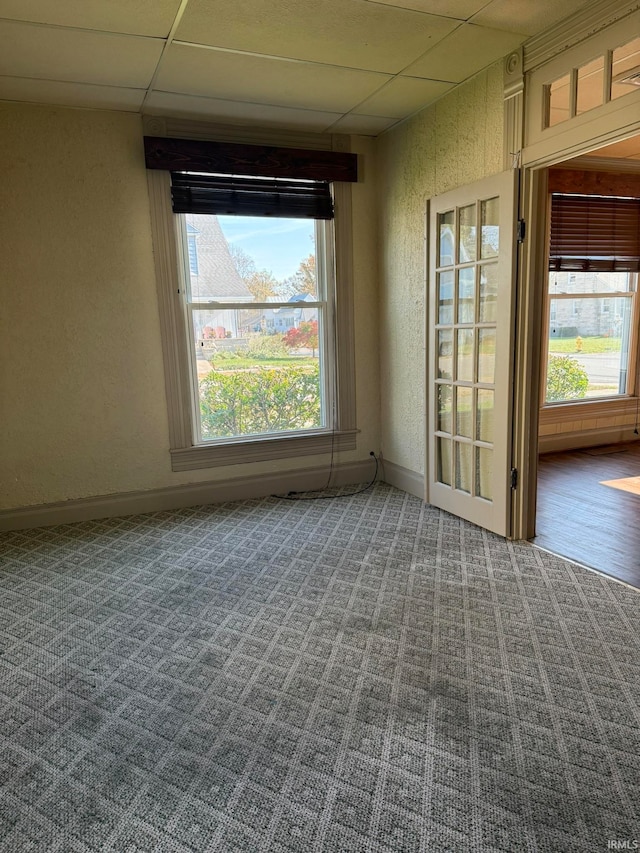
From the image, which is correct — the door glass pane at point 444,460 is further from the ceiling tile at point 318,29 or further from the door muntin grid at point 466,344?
the ceiling tile at point 318,29

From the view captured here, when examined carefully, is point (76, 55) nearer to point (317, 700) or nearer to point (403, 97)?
point (403, 97)

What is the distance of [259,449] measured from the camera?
421 centimetres

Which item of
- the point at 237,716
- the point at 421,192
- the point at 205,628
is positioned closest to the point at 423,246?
the point at 421,192

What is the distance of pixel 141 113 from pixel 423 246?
207 centimetres

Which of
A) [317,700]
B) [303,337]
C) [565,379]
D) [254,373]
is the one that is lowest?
[317,700]

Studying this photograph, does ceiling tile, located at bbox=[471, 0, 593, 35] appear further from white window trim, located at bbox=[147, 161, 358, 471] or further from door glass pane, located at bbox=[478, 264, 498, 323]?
white window trim, located at bbox=[147, 161, 358, 471]

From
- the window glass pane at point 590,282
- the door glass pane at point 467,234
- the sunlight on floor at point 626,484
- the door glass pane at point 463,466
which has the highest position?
the door glass pane at point 467,234

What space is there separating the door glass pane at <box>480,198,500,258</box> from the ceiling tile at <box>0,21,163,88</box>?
1.94 metres

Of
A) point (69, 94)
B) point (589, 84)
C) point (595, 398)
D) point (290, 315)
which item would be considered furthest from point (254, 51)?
point (595, 398)

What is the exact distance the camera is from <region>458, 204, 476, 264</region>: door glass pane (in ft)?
10.8

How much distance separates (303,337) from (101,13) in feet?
7.67

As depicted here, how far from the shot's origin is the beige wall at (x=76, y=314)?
11.3 feet

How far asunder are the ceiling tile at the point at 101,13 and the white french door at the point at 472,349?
185 cm

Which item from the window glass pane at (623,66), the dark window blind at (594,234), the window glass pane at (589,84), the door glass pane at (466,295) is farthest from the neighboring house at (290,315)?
the dark window blind at (594,234)
